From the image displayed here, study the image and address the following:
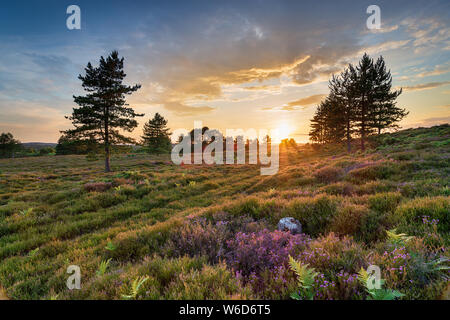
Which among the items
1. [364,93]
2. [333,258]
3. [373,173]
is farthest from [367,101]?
[333,258]

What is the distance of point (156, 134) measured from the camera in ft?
168

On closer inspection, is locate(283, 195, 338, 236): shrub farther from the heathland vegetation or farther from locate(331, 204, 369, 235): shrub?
locate(331, 204, 369, 235): shrub

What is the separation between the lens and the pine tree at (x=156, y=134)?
49781mm

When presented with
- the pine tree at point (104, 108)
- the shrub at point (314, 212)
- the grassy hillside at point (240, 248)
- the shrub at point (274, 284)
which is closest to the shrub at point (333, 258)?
the grassy hillside at point (240, 248)

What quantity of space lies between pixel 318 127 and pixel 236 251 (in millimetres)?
58075

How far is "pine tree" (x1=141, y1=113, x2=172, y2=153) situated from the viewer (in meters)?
49.8

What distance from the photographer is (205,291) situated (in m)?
2.26

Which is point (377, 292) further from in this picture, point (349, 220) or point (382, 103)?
point (382, 103)

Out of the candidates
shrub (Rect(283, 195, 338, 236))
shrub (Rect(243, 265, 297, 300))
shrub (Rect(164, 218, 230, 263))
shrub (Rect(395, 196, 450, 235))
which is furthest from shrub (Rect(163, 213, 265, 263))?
shrub (Rect(395, 196, 450, 235))

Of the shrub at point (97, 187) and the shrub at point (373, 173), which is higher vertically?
the shrub at point (373, 173)

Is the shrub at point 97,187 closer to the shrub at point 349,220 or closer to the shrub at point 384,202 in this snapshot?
the shrub at point 349,220

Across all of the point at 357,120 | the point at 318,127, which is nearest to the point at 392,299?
the point at 357,120
